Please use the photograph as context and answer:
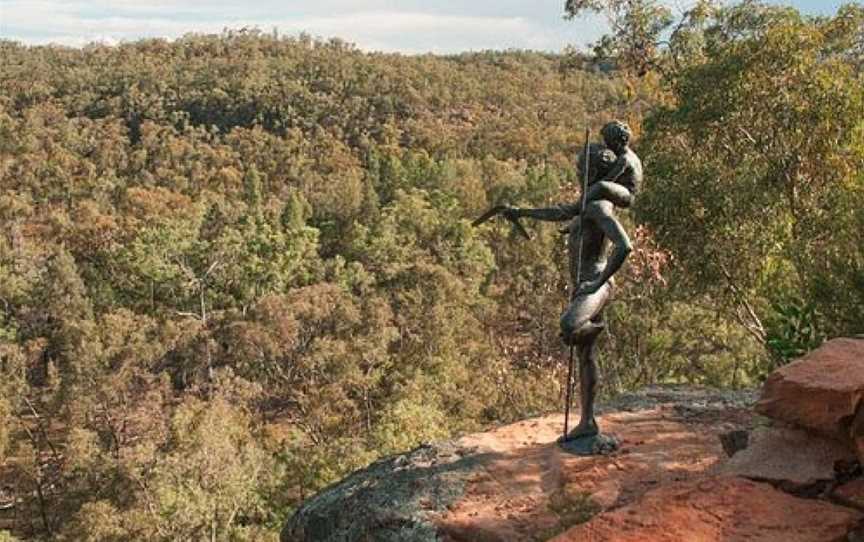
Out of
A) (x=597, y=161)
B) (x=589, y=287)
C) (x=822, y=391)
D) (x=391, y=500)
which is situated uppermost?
(x=597, y=161)

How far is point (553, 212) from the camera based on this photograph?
6.77m

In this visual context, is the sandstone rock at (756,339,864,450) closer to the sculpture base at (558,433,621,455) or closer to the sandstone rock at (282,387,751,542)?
the sandstone rock at (282,387,751,542)

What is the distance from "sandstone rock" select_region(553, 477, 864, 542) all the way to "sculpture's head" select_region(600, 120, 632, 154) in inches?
112

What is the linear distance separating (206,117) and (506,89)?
31708 millimetres

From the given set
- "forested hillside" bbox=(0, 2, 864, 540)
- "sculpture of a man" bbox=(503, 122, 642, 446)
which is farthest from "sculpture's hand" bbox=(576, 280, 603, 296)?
"forested hillside" bbox=(0, 2, 864, 540)

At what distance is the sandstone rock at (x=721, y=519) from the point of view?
4168mm

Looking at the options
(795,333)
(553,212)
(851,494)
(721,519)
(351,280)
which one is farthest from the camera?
(351,280)

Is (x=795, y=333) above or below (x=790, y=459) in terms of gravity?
below

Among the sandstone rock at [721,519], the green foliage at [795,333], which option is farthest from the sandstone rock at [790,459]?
the green foliage at [795,333]

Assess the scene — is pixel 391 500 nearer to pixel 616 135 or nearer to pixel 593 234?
pixel 593 234

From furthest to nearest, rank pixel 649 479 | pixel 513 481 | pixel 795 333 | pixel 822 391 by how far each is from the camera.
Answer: pixel 795 333 < pixel 513 481 < pixel 649 479 < pixel 822 391

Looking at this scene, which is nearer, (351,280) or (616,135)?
(616,135)

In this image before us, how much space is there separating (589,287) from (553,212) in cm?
71

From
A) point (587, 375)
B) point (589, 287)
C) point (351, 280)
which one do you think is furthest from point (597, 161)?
point (351, 280)
